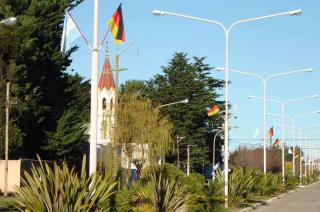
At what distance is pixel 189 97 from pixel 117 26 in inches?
2805

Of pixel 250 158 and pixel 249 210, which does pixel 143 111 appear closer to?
pixel 249 210

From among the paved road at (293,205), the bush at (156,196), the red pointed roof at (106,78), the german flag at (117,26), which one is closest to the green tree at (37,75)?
the red pointed roof at (106,78)

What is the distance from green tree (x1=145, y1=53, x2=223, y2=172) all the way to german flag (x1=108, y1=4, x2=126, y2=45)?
2637 inches

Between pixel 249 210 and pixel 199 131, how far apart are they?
198 feet

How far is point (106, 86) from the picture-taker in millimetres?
68438

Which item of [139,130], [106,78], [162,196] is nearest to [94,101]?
[162,196]

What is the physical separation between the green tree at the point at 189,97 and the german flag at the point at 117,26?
220ft

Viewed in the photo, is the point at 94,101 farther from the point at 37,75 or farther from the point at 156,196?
the point at 37,75

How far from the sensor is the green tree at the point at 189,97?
86.6m

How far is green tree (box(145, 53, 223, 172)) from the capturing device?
284 feet

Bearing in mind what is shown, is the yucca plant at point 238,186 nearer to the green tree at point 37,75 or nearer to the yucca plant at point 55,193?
the yucca plant at point 55,193

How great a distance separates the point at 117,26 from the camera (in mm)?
17734

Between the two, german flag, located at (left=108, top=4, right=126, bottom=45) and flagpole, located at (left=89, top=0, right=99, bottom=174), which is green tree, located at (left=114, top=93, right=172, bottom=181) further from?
flagpole, located at (left=89, top=0, right=99, bottom=174)

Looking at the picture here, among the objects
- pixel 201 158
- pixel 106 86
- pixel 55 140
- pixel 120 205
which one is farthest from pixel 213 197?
pixel 201 158
